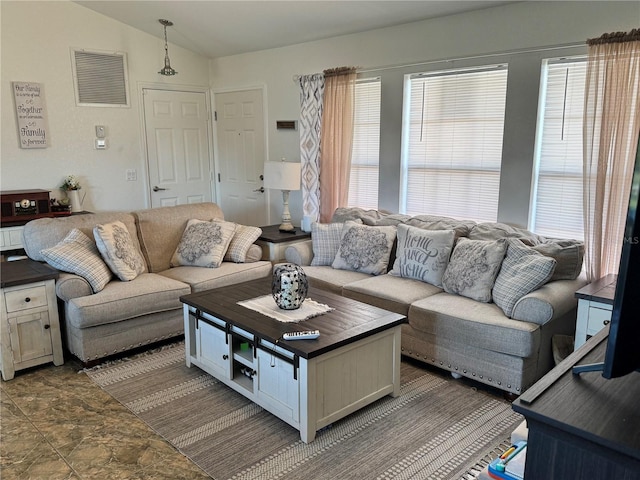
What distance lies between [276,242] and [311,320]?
1740 millimetres

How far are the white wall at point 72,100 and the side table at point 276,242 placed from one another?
6.24 feet

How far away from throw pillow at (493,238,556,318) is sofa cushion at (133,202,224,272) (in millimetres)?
2542

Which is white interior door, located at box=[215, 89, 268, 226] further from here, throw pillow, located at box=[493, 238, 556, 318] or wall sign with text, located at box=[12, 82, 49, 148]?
throw pillow, located at box=[493, 238, 556, 318]

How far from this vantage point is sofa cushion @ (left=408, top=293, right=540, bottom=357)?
2.69 m

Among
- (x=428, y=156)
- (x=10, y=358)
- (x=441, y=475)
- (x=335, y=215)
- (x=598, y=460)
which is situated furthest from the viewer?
(x=335, y=215)

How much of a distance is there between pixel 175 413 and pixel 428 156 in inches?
110

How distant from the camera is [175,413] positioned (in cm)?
267

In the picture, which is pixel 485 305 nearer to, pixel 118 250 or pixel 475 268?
pixel 475 268

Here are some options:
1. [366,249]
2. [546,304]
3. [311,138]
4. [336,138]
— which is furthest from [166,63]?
[546,304]

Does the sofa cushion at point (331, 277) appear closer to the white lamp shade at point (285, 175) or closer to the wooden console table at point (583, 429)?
the white lamp shade at point (285, 175)

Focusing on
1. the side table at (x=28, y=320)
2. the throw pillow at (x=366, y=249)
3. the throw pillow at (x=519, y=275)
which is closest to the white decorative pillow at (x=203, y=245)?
the throw pillow at (x=366, y=249)

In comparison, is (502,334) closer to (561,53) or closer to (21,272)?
(561,53)

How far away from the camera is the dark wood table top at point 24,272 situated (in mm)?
3010

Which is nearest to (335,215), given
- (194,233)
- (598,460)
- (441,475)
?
(194,233)
